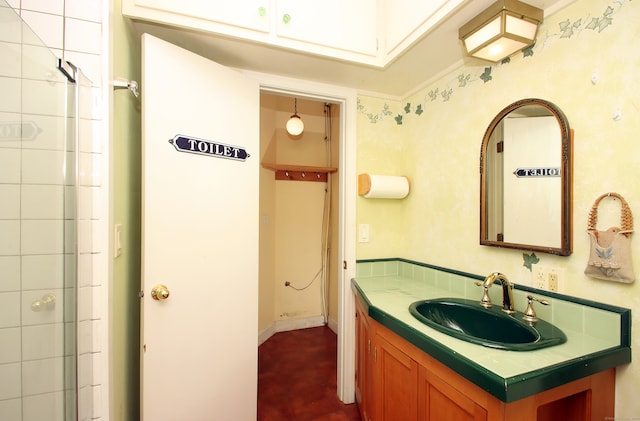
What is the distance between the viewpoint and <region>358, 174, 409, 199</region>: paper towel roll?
1686 mm

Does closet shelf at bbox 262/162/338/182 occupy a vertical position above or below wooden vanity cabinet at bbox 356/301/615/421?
above

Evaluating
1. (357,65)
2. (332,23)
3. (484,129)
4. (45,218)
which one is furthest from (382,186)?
(45,218)

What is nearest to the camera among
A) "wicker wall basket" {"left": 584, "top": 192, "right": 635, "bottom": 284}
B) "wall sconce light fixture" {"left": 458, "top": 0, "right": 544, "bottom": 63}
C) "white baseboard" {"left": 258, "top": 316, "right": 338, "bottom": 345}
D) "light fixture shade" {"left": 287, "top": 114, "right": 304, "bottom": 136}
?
"wicker wall basket" {"left": 584, "top": 192, "right": 635, "bottom": 284}

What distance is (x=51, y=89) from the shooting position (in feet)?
2.57

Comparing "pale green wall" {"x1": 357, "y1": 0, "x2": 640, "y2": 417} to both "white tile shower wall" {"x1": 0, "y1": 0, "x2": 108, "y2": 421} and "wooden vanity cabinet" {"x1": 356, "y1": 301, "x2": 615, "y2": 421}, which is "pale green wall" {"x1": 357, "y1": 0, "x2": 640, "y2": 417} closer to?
"wooden vanity cabinet" {"x1": 356, "y1": 301, "x2": 615, "y2": 421}

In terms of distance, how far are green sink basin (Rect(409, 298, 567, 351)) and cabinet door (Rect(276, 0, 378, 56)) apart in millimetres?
1388

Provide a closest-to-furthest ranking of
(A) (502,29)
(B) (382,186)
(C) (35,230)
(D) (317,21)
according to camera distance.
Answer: (C) (35,230) < (A) (502,29) < (D) (317,21) < (B) (382,186)

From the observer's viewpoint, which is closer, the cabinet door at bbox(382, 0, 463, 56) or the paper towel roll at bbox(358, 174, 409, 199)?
the cabinet door at bbox(382, 0, 463, 56)

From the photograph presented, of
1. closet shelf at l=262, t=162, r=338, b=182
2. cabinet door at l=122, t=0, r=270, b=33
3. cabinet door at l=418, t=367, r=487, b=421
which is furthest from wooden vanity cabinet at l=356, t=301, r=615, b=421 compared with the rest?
closet shelf at l=262, t=162, r=338, b=182

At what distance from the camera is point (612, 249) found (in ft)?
2.77

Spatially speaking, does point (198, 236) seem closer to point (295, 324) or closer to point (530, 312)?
point (530, 312)

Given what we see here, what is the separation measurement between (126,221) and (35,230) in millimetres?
→ 370

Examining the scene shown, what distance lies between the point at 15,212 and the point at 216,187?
0.66 metres

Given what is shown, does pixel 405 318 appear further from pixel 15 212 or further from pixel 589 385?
pixel 15 212
